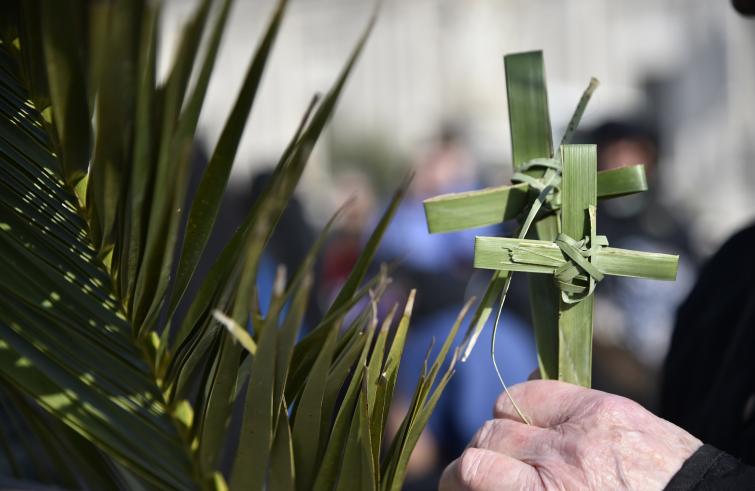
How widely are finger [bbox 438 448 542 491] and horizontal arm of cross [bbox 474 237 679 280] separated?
0.20 meters

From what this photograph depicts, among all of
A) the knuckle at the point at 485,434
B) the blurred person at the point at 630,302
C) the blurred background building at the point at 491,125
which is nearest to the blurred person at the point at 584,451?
the knuckle at the point at 485,434

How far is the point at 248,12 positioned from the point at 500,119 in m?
5.99

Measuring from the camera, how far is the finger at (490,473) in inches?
34.0

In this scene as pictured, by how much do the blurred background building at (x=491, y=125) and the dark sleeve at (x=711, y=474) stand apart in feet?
5.92

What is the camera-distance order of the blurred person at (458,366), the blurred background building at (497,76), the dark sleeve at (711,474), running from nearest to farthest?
the dark sleeve at (711,474), the blurred person at (458,366), the blurred background building at (497,76)

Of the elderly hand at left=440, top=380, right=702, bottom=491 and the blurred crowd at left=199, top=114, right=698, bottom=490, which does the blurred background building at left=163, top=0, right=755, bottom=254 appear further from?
the elderly hand at left=440, top=380, right=702, bottom=491

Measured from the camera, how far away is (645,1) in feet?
41.7

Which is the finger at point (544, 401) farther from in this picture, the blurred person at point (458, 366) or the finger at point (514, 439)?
the blurred person at point (458, 366)

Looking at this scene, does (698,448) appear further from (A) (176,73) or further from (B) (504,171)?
(B) (504,171)

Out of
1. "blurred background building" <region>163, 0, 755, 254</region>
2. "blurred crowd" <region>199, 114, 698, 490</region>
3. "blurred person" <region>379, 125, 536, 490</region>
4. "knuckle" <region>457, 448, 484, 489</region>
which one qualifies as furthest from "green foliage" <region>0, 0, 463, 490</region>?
"blurred background building" <region>163, 0, 755, 254</region>

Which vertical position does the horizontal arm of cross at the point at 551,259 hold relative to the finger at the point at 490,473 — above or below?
above

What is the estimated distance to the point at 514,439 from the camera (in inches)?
36.5

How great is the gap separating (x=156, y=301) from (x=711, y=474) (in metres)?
0.57

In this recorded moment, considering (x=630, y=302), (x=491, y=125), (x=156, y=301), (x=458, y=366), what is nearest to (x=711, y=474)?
(x=156, y=301)
